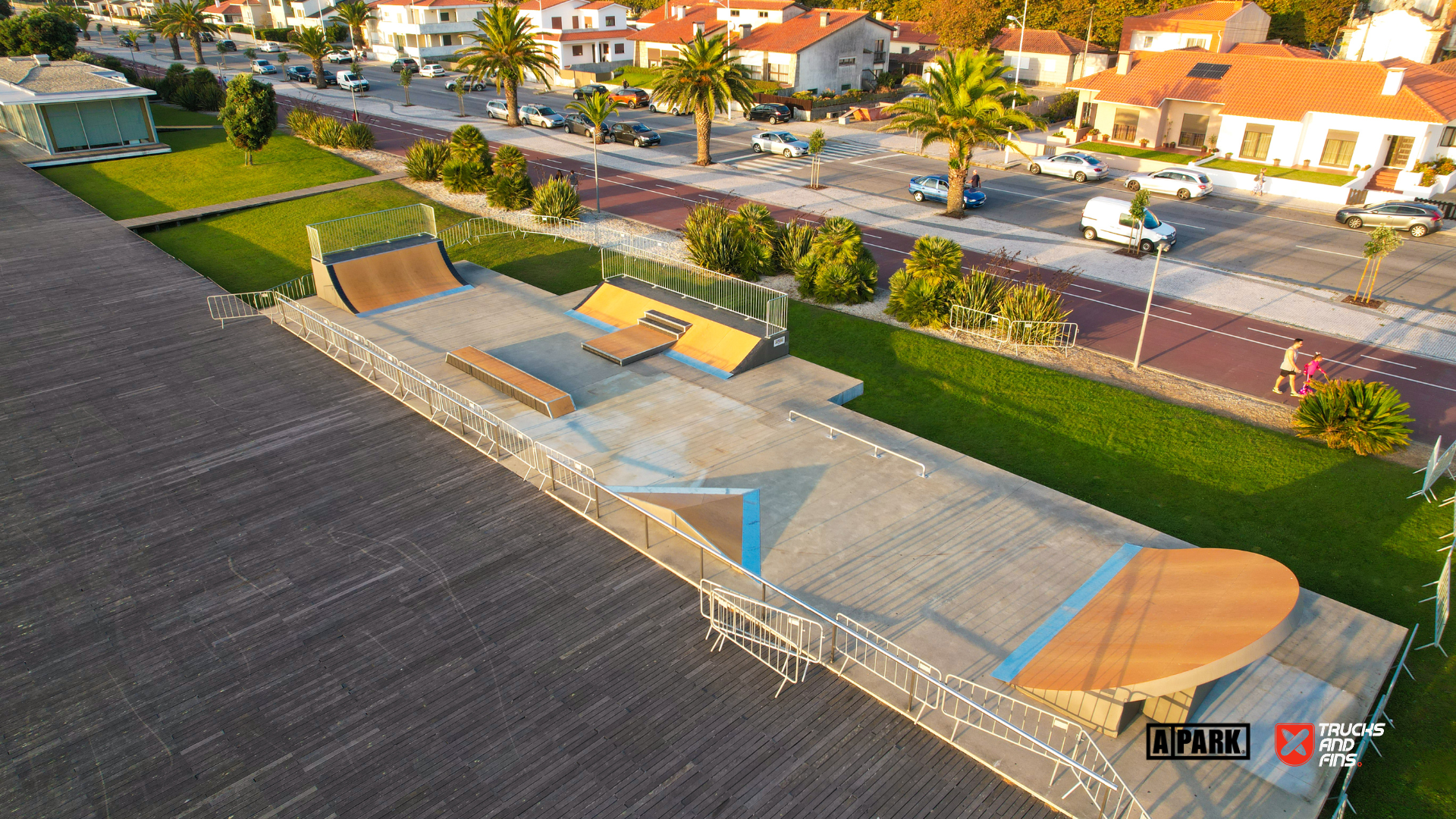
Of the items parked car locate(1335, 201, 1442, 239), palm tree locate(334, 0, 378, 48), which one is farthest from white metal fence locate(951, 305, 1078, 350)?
palm tree locate(334, 0, 378, 48)

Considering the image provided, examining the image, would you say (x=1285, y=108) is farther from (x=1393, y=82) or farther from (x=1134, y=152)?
(x=1134, y=152)

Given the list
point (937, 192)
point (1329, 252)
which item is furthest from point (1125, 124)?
point (1329, 252)

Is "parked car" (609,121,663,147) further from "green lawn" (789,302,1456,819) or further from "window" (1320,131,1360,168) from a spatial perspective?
"window" (1320,131,1360,168)

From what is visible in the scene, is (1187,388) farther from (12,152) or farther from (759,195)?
(12,152)

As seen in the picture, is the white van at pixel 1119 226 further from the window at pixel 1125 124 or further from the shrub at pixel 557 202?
the shrub at pixel 557 202

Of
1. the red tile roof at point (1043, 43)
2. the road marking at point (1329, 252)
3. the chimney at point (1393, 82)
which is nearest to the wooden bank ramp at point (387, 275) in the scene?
the road marking at point (1329, 252)

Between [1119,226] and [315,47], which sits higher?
[315,47]
